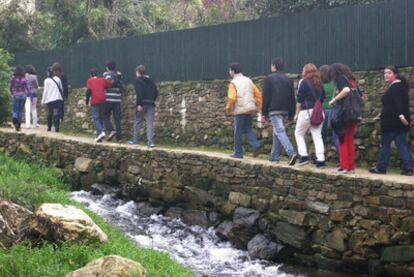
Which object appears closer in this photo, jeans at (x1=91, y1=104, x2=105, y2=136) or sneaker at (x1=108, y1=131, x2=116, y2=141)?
jeans at (x1=91, y1=104, x2=105, y2=136)

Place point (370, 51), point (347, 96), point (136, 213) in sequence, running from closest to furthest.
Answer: point (347, 96) < point (370, 51) < point (136, 213)

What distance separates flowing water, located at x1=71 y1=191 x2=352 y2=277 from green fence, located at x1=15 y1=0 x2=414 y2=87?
4286mm

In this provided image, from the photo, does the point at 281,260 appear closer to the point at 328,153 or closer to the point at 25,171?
the point at 328,153

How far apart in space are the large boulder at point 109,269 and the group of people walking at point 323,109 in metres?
4.14

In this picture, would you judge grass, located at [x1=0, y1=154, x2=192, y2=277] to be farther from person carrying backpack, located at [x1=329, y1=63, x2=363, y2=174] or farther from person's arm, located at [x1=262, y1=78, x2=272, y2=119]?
person's arm, located at [x1=262, y1=78, x2=272, y2=119]

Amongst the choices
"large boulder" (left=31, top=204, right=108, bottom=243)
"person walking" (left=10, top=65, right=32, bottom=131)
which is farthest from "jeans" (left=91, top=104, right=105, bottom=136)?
"large boulder" (left=31, top=204, right=108, bottom=243)

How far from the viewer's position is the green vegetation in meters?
17.1

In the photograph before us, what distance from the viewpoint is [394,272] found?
26.1 feet

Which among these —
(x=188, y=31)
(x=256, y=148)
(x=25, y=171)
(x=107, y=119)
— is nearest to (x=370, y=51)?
(x=256, y=148)

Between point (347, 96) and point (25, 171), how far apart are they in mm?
7934

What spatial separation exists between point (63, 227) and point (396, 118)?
5477 millimetres

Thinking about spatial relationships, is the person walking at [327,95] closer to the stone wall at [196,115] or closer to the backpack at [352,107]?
the stone wall at [196,115]

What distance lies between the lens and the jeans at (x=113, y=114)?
14930 mm

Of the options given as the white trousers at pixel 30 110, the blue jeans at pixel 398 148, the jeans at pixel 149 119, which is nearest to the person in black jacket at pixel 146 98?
the jeans at pixel 149 119
